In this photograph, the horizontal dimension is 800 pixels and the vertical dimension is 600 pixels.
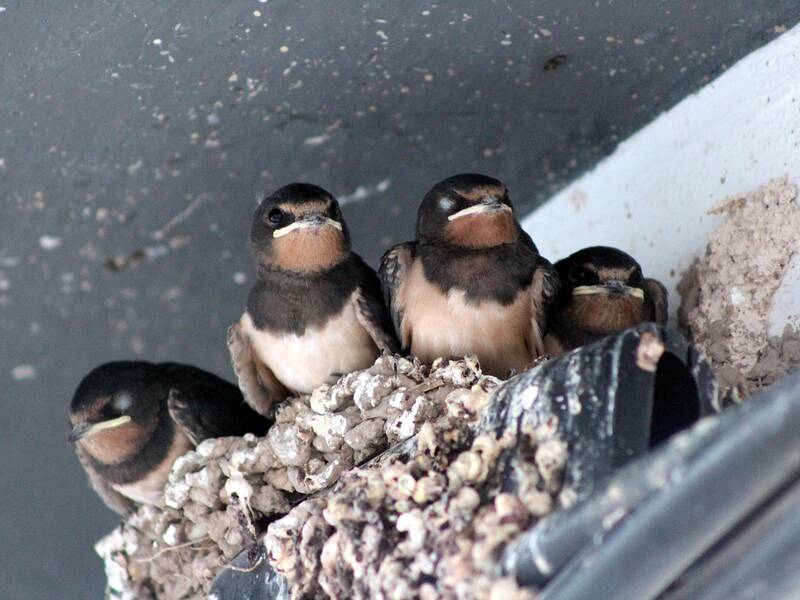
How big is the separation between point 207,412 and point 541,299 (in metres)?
1.10

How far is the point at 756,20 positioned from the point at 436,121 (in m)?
1.02

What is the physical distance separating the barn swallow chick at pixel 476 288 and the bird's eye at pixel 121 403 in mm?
912

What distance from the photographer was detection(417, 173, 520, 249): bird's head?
128 inches

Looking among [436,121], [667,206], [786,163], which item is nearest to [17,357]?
[436,121]

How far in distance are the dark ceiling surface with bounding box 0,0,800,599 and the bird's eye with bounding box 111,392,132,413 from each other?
26.3 inches

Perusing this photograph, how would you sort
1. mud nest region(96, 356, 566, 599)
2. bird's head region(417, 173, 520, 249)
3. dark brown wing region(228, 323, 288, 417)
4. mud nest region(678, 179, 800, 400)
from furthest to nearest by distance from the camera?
dark brown wing region(228, 323, 288, 417) < bird's head region(417, 173, 520, 249) < mud nest region(678, 179, 800, 400) < mud nest region(96, 356, 566, 599)

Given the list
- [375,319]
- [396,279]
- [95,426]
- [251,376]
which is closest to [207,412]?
[251,376]

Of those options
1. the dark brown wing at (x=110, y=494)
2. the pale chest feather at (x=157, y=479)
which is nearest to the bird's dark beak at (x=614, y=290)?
the pale chest feather at (x=157, y=479)

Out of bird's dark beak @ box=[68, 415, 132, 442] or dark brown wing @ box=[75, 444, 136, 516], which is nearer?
bird's dark beak @ box=[68, 415, 132, 442]

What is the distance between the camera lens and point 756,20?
10.4ft

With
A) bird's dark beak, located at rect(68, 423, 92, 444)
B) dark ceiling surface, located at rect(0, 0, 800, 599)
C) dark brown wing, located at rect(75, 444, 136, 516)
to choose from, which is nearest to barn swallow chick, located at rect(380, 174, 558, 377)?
dark ceiling surface, located at rect(0, 0, 800, 599)

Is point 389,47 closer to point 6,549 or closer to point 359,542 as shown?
point 359,542

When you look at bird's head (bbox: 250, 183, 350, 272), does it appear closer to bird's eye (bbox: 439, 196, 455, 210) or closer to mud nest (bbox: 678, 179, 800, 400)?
bird's eye (bbox: 439, 196, 455, 210)

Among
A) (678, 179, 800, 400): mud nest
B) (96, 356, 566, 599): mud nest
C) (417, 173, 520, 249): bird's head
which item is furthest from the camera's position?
(417, 173, 520, 249): bird's head
